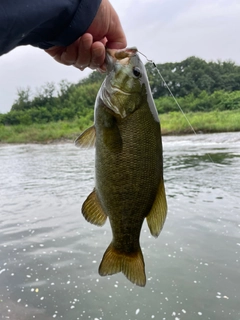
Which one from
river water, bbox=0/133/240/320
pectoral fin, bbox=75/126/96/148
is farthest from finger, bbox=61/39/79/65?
river water, bbox=0/133/240/320

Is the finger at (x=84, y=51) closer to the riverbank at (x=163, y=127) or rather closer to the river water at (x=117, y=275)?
the river water at (x=117, y=275)

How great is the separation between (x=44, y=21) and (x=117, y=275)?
12.6 ft

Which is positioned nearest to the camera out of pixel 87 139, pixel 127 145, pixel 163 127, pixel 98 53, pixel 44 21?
pixel 44 21

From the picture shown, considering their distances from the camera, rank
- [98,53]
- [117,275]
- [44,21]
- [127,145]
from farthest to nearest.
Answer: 1. [117,275]
2. [98,53]
3. [127,145]
4. [44,21]

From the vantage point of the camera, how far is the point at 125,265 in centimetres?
188

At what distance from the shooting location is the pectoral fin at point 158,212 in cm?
174

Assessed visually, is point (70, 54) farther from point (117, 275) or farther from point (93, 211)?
point (117, 275)

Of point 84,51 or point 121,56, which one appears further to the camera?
point 84,51

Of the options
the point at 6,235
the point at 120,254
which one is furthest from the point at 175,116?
the point at 120,254

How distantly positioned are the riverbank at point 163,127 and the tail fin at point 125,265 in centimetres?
2435

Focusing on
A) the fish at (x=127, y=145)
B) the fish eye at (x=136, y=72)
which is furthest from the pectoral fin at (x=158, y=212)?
the fish eye at (x=136, y=72)

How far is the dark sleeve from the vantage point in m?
1.23

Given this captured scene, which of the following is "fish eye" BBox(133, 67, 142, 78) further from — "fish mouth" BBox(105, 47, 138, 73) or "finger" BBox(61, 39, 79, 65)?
"finger" BBox(61, 39, 79, 65)

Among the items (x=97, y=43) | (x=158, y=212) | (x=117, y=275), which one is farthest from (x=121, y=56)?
(x=117, y=275)
